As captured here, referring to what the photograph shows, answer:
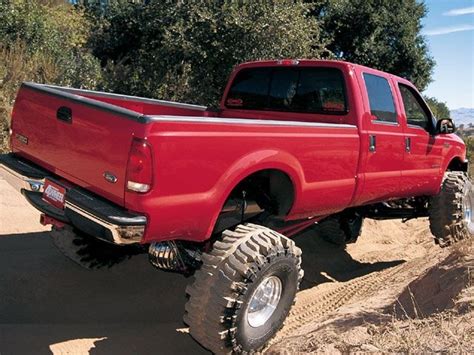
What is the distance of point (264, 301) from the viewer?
352 cm

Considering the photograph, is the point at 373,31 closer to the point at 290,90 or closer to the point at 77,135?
the point at 290,90

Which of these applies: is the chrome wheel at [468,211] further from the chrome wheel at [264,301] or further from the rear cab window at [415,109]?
the chrome wheel at [264,301]

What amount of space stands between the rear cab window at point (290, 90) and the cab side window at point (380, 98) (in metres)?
0.34

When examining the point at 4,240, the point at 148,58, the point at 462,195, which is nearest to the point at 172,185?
the point at 4,240

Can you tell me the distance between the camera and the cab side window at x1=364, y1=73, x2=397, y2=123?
4.57 meters

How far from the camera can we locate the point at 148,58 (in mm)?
12406

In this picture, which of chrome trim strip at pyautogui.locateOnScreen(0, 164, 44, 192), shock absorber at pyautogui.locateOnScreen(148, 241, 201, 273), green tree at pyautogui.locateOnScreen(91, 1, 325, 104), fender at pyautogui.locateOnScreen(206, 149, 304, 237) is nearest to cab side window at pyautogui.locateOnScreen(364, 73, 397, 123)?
fender at pyautogui.locateOnScreen(206, 149, 304, 237)

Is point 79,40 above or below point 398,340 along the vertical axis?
above

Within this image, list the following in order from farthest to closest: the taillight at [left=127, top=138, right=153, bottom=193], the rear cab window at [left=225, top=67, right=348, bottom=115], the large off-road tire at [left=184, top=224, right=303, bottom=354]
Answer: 1. the rear cab window at [left=225, top=67, right=348, bottom=115]
2. the large off-road tire at [left=184, top=224, right=303, bottom=354]
3. the taillight at [left=127, top=138, right=153, bottom=193]

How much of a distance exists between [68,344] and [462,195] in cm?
462

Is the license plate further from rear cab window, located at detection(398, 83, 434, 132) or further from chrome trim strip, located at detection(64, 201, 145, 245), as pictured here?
rear cab window, located at detection(398, 83, 434, 132)

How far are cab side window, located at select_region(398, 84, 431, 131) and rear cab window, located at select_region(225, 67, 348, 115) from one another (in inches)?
45.7

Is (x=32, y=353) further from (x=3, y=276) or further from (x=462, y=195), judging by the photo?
(x=462, y=195)

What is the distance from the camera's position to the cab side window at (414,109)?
529 cm
